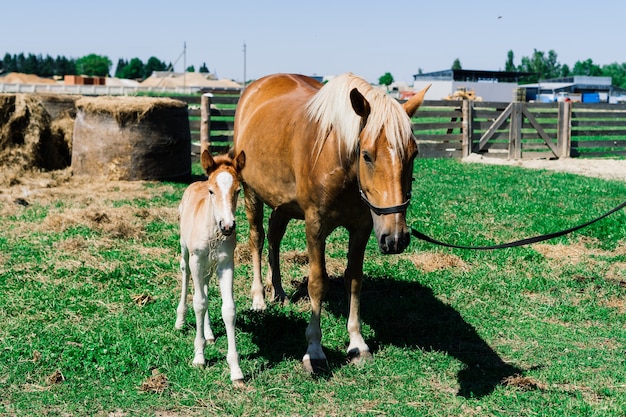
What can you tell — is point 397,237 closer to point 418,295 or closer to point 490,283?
point 418,295

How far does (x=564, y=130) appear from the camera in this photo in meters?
19.8

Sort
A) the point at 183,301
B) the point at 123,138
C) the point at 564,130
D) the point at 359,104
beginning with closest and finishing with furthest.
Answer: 1. the point at 359,104
2. the point at 183,301
3. the point at 123,138
4. the point at 564,130

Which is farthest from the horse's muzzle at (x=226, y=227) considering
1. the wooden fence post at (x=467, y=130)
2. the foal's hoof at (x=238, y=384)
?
the wooden fence post at (x=467, y=130)

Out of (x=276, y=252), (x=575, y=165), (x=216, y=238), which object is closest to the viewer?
(x=216, y=238)

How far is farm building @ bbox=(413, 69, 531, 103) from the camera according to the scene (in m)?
88.8

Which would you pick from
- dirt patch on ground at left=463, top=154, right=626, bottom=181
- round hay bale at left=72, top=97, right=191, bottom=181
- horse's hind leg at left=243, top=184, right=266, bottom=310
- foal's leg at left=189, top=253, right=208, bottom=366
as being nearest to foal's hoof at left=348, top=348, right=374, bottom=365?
foal's leg at left=189, top=253, right=208, bottom=366

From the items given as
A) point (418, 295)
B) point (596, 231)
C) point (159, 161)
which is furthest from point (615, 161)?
point (418, 295)

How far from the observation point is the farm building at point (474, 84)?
291ft

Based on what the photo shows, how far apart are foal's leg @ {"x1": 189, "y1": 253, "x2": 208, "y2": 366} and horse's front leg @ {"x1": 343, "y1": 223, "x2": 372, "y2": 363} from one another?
1093 mm

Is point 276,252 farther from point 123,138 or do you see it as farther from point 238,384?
point 123,138

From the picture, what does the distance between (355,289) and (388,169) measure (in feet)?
4.42

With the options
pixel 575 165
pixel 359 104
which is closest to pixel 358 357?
pixel 359 104

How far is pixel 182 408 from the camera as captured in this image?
3.99m

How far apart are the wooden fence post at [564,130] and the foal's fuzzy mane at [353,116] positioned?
54.1 ft
